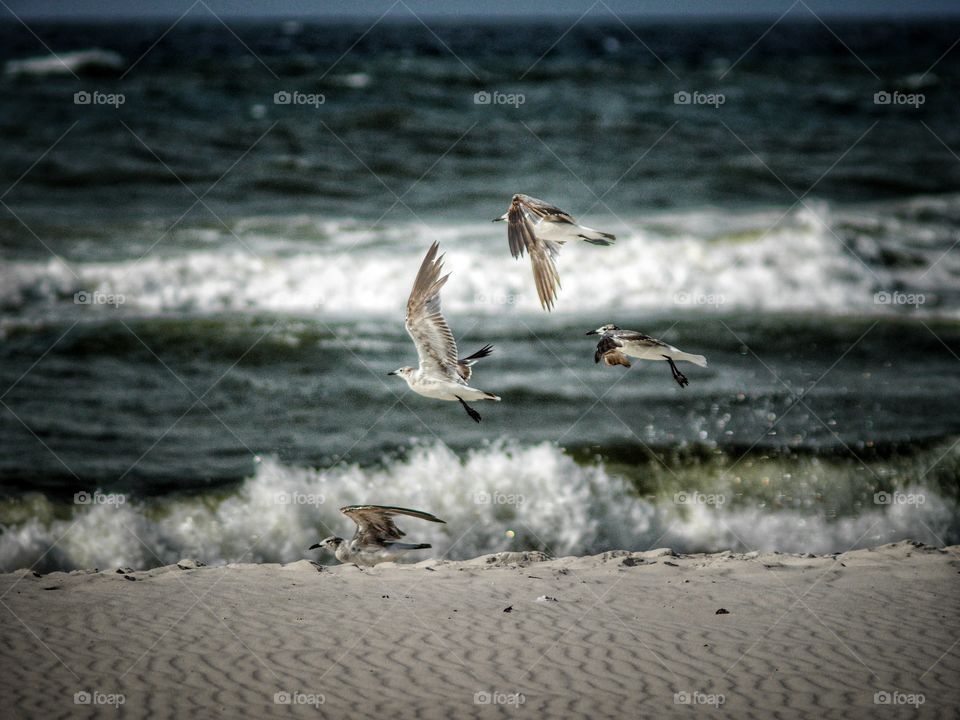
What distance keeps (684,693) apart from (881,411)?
5910mm

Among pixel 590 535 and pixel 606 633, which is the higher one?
pixel 590 535

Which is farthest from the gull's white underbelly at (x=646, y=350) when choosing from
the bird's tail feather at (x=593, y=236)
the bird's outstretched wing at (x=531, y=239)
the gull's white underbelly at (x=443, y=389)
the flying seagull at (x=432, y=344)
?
the gull's white underbelly at (x=443, y=389)

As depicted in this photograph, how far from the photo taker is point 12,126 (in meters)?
20.4

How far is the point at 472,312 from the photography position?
44.3 ft

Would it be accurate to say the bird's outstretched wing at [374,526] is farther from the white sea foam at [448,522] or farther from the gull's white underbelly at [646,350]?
the gull's white underbelly at [646,350]

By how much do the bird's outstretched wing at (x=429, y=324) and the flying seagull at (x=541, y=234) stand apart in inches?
22.7

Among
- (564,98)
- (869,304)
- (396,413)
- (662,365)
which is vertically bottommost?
(396,413)

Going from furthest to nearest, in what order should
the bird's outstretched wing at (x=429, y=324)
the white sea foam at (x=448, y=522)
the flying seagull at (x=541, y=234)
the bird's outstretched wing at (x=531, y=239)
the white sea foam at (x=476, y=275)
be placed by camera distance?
the white sea foam at (x=476, y=275) → the white sea foam at (x=448, y=522) → the bird's outstretched wing at (x=429, y=324) → the bird's outstretched wing at (x=531, y=239) → the flying seagull at (x=541, y=234)

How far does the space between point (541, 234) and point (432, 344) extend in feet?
3.52

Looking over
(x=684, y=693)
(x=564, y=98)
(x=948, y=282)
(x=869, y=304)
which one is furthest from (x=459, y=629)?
(x=564, y=98)

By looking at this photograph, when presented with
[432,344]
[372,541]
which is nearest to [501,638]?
[372,541]

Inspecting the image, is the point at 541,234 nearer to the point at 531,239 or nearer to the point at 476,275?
A: the point at 531,239

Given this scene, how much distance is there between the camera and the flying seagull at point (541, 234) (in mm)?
6477

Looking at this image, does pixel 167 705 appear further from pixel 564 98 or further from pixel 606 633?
pixel 564 98
